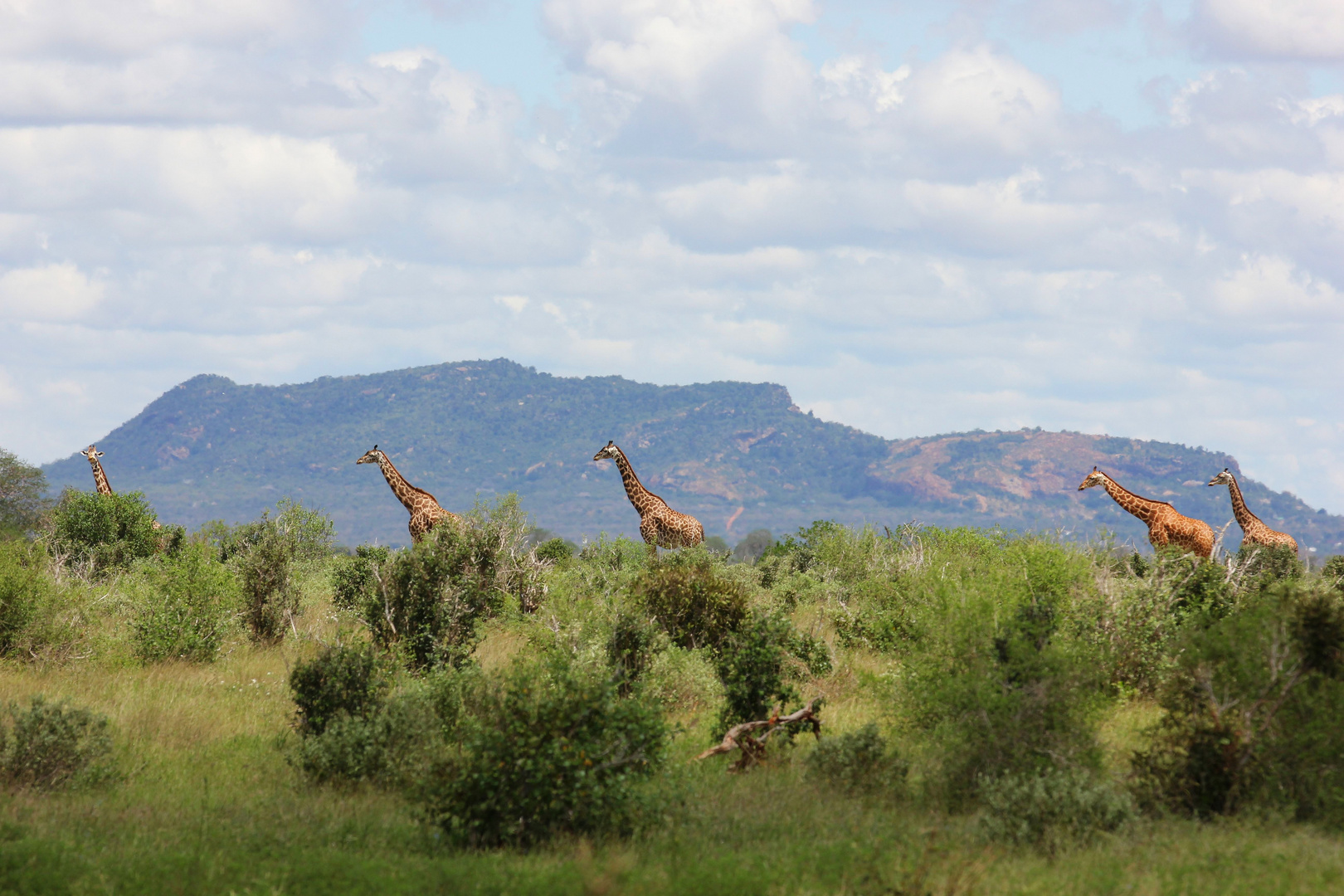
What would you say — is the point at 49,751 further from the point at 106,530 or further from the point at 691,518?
the point at 106,530

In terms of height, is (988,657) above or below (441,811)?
above

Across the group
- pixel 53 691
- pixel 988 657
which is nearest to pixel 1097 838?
pixel 988 657

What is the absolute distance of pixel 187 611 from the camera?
19.3 meters

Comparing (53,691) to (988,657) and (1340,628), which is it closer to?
(988,657)

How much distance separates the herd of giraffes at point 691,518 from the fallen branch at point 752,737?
12.7 meters

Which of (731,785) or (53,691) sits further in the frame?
(53,691)

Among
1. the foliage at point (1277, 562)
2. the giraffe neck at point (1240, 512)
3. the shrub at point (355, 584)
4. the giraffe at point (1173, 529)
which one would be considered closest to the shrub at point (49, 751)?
the shrub at point (355, 584)

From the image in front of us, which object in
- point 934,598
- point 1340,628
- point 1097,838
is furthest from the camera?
point 934,598

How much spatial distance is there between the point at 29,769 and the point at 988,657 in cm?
954

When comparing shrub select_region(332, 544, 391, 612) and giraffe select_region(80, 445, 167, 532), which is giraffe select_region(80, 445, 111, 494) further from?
shrub select_region(332, 544, 391, 612)

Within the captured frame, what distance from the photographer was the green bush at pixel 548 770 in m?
10.3

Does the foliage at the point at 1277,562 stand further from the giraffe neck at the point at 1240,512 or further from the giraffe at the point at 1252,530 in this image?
the giraffe neck at the point at 1240,512

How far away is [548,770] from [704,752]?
329cm

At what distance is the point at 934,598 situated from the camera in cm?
1458
